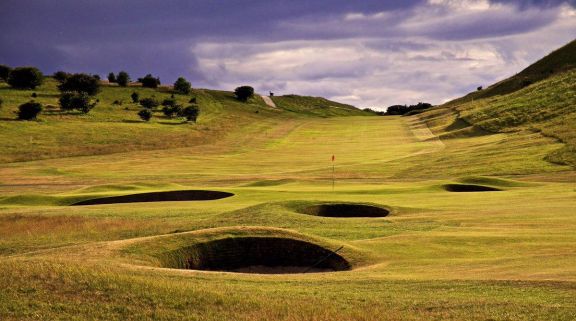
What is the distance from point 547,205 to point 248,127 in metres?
107

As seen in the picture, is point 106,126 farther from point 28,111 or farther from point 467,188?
point 467,188

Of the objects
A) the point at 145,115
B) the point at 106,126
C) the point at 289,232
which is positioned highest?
the point at 145,115

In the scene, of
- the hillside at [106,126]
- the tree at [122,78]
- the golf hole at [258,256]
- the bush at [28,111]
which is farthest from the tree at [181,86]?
the golf hole at [258,256]

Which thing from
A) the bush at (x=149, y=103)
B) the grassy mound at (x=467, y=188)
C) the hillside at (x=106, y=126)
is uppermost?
the bush at (x=149, y=103)

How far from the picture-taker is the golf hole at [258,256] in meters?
24.3

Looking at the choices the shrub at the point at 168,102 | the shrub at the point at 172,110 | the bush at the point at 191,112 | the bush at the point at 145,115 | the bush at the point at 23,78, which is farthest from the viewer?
the shrub at the point at 168,102

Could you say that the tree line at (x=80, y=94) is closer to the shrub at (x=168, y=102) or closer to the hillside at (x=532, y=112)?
the shrub at (x=168, y=102)

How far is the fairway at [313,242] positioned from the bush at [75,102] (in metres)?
47.9

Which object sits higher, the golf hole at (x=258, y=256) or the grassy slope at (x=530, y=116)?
the grassy slope at (x=530, y=116)

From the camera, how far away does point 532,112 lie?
103m

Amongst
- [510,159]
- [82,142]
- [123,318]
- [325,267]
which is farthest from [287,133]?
[123,318]

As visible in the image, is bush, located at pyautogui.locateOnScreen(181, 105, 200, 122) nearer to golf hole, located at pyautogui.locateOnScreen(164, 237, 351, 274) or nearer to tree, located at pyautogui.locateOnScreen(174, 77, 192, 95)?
tree, located at pyautogui.locateOnScreen(174, 77, 192, 95)

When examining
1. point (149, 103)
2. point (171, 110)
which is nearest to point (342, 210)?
point (171, 110)

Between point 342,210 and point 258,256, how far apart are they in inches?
499
